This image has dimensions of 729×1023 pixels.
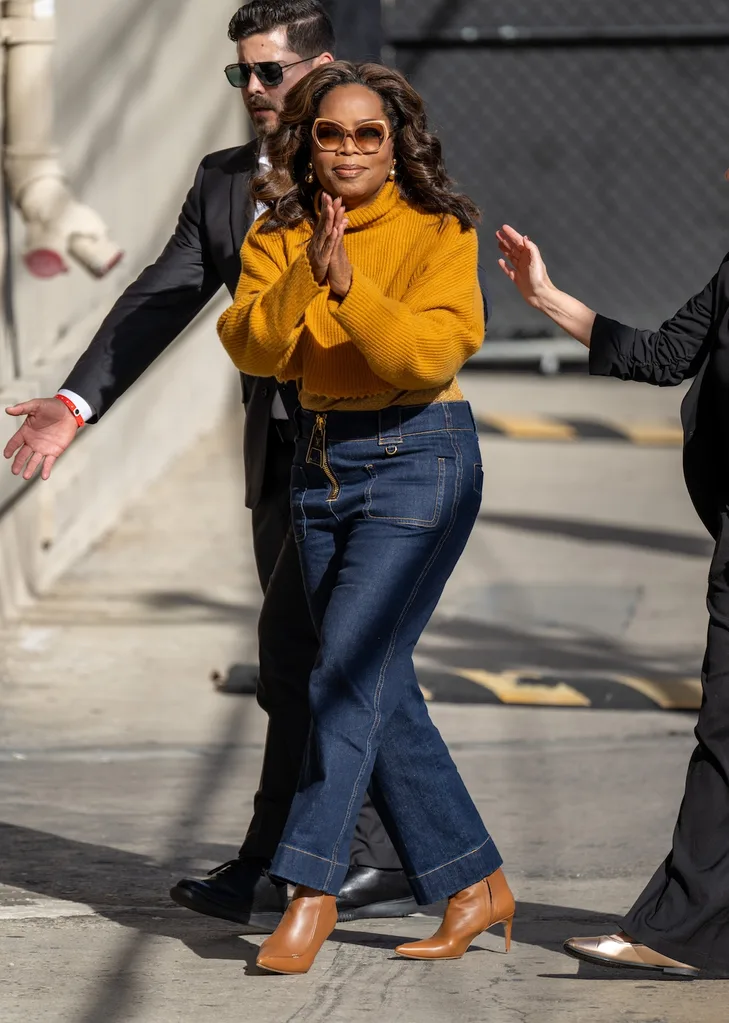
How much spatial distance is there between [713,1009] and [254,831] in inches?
45.4

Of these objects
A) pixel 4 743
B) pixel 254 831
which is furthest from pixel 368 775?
pixel 4 743

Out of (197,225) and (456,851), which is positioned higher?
(197,225)

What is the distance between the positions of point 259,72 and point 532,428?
23.1 feet

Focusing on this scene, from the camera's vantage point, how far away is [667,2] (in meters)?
13.0

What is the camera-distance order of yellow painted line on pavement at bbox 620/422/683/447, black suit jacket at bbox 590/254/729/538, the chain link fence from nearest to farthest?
black suit jacket at bbox 590/254/729/538 < yellow painted line on pavement at bbox 620/422/683/447 < the chain link fence

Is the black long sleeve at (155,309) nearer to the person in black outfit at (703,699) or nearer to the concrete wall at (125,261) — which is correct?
the person in black outfit at (703,699)

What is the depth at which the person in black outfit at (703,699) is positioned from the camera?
369cm

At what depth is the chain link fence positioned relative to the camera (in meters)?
13.0

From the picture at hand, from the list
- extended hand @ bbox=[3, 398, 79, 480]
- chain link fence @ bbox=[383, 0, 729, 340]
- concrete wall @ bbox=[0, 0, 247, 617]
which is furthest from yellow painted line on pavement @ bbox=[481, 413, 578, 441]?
extended hand @ bbox=[3, 398, 79, 480]

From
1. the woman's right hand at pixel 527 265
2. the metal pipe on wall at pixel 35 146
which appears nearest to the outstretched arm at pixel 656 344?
the woman's right hand at pixel 527 265

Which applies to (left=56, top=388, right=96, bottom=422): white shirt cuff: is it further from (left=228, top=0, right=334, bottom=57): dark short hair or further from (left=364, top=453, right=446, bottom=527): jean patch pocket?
(left=228, top=0, right=334, bottom=57): dark short hair

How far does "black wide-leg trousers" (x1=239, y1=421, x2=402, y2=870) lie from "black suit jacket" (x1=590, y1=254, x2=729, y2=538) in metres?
0.84

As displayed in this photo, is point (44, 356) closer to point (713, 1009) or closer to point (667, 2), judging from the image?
point (713, 1009)

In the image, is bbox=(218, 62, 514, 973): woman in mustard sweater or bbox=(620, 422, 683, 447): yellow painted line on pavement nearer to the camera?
bbox=(218, 62, 514, 973): woman in mustard sweater
